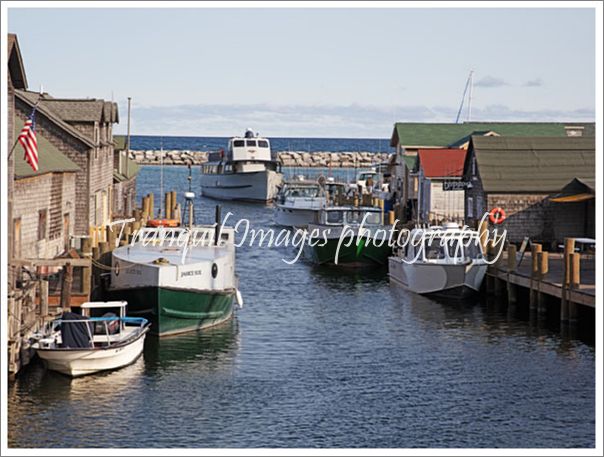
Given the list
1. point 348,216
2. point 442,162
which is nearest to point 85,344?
point 348,216

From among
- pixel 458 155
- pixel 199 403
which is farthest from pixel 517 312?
pixel 458 155

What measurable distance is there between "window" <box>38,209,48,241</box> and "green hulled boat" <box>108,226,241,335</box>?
3.19 metres

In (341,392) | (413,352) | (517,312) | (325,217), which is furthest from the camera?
(325,217)

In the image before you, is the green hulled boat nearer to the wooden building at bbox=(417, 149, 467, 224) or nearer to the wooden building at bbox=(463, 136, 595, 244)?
the wooden building at bbox=(463, 136, 595, 244)

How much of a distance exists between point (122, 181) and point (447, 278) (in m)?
22.5

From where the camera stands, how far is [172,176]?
165 metres

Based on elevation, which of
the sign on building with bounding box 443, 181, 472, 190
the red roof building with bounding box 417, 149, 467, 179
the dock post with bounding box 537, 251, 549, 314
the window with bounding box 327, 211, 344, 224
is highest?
the red roof building with bounding box 417, 149, 467, 179

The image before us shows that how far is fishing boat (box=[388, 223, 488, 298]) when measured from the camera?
4634 centimetres

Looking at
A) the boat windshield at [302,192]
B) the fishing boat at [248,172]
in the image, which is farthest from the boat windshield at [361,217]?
the fishing boat at [248,172]

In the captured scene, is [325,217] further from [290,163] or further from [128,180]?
[290,163]

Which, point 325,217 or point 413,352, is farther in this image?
point 325,217

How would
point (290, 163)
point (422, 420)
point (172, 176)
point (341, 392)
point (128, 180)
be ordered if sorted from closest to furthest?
point (422, 420)
point (341, 392)
point (128, 180)
point (172, 176)
point (290, 163)

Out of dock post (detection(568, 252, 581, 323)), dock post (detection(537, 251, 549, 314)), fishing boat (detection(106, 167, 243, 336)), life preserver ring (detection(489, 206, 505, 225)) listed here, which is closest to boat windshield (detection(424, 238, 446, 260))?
dock post (detection(537, 251, 549, 314))

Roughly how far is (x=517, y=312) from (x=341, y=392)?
14.8 metres
